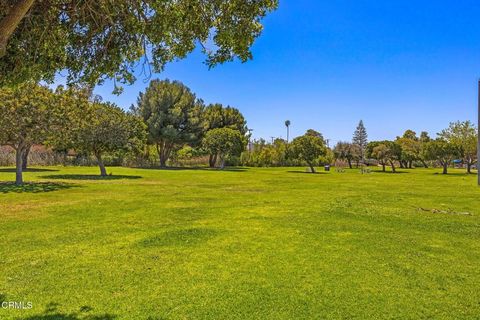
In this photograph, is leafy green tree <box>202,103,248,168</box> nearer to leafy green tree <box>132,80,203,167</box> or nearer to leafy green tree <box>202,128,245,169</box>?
leafy green tree <box>132,80,203,167</box>

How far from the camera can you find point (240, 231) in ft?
28.5

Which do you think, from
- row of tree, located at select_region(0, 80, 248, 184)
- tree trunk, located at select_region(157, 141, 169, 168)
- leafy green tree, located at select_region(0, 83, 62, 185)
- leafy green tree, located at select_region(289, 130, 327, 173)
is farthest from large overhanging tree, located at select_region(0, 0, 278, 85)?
tree trunk, located at select_region(157, 141, 169, 168)

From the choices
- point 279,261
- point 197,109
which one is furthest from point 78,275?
point 197,109

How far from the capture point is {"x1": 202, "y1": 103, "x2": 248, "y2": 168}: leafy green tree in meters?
55.6

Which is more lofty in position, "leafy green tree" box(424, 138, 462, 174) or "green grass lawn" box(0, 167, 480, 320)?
"leafy green tree" box(424, 138, 462, 174)

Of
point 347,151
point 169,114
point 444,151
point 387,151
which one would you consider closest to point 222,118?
point 169,114

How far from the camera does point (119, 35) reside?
5.66m

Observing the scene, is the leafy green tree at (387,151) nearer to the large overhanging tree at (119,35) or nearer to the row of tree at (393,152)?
the row of tree at (393,152)

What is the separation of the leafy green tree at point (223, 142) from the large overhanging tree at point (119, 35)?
133 feet

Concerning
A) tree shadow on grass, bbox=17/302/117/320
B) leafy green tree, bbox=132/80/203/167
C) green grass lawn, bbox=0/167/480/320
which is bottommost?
tree shadow on grass, bbox=17/302/117/320

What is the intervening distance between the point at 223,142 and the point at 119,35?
135 ft

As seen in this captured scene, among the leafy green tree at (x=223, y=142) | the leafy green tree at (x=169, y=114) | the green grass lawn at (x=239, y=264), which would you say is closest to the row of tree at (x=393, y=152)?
the leafy green tree at (x=223, y=142)

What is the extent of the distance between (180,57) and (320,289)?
14.2ft

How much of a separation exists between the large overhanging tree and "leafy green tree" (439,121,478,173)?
4751cm
